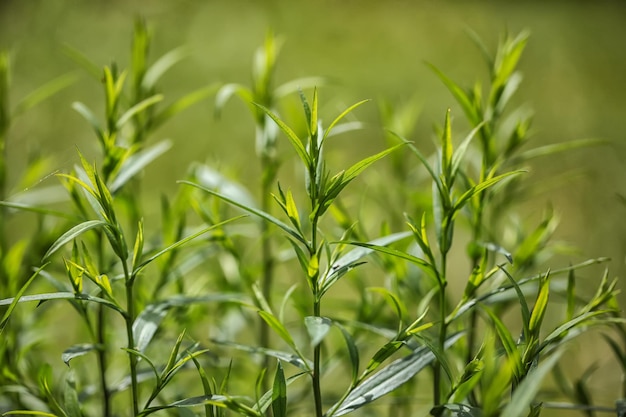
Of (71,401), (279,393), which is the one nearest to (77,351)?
(71,401)

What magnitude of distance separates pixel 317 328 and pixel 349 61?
1.46 meters

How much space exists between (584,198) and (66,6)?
1.41 metres

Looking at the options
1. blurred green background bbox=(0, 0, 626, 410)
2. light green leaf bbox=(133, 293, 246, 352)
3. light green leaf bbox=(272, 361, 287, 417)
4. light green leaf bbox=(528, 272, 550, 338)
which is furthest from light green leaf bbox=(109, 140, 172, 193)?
blurred green background bbox=(0, 0, 626, 410)

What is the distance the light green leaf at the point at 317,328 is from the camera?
0.39 m

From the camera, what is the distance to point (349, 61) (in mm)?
1786

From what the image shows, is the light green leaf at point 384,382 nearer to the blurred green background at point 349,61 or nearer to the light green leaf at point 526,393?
the light green leaf at point 526,393

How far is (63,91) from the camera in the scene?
1719 millimetres

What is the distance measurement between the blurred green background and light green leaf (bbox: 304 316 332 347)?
109 centimetres

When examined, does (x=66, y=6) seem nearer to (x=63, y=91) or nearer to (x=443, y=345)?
(x=63, y=91)

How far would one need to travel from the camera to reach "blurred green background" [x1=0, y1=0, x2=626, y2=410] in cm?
157

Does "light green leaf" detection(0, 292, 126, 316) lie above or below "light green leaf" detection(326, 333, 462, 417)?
above

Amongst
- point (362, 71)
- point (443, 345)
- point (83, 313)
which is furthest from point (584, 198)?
point (83, 313)

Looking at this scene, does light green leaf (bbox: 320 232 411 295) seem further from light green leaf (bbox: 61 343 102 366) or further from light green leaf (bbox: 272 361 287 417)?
light green leaf (bbox: 61 343 102 366)

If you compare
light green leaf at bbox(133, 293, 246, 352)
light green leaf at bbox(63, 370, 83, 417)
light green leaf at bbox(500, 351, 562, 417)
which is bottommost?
light green leaf at bbox(63, 370, 83, 417)
